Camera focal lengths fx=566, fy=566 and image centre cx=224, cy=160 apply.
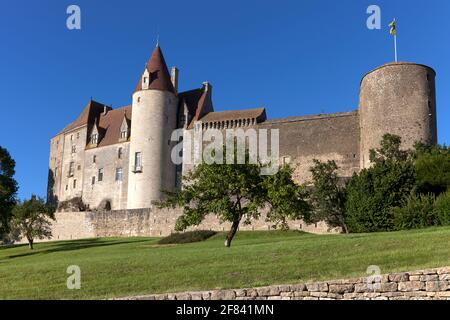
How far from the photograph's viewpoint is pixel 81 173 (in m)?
69.9

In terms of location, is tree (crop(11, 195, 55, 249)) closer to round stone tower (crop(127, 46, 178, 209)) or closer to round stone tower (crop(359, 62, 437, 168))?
round stone tower (crop(127, 46, 178, 209))

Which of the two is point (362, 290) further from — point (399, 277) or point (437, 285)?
point (437, 285)

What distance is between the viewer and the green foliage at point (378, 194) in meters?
35.9

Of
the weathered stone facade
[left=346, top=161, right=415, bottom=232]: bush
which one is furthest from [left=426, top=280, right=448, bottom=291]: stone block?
the weathered stone facade

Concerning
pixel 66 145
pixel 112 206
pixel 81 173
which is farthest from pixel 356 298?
pixel 66 145

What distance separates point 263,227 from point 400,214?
1186 centimetres

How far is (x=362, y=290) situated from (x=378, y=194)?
24643 millimetres

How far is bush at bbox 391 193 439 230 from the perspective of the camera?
32031 millimetres

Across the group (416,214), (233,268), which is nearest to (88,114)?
(416,214)

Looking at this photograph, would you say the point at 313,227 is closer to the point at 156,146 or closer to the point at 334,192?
the point at 334,192

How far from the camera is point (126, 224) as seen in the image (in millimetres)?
51781

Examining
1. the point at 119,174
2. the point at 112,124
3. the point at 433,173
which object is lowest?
the point at 433,173
